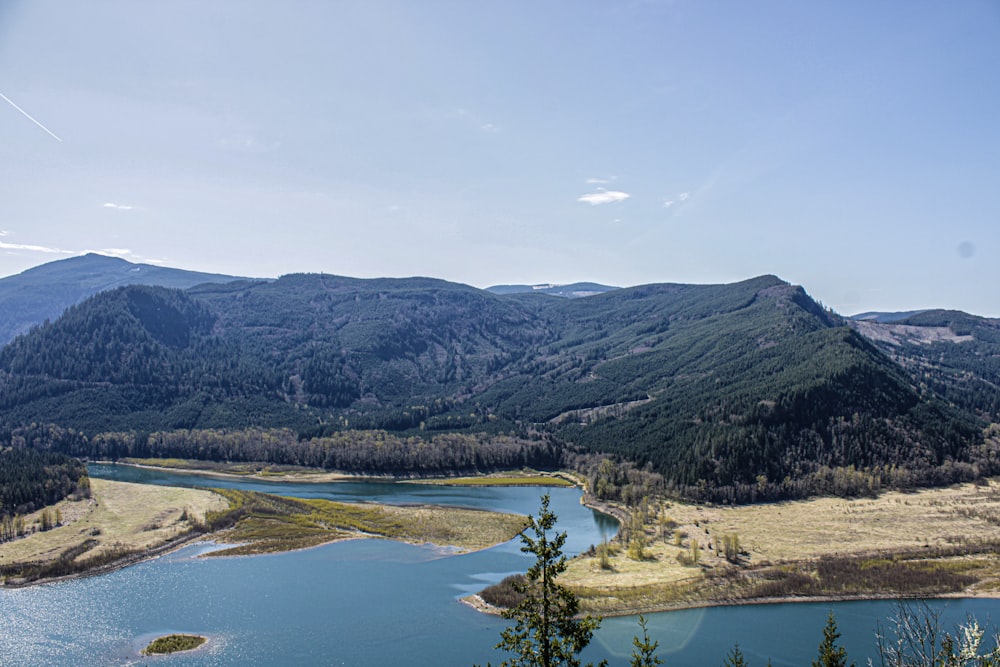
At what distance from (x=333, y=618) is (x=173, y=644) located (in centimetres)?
1660

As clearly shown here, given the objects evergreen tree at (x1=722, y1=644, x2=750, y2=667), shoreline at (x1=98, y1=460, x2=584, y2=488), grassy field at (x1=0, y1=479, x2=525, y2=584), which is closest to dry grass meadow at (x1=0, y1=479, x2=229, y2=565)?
grassy field at (x1=0, y1=479, x2=525, y2=584)

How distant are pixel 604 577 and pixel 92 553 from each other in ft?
244

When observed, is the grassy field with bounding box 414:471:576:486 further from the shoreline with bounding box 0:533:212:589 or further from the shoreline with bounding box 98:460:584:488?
the shoreline with bounding box 0:533:212:589

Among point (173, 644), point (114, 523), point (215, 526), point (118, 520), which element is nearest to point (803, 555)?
point (173, 644)

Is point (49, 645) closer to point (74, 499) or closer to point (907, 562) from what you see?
point (74, 499)

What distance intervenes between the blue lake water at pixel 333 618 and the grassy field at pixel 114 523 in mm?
9431

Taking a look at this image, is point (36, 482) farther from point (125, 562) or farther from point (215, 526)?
point (125, 562)

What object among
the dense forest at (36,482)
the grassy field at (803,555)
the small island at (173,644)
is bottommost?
the small island at (173,644)

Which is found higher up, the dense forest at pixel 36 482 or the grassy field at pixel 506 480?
the dense forest at pixel 36 482

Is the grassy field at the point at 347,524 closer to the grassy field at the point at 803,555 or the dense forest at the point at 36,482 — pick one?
the grassy field at the point at 803,555

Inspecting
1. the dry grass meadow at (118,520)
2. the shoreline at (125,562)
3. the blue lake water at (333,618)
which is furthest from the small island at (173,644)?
the dry grass meadow at (118,520)

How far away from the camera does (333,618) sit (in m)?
79.5

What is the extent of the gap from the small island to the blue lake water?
1.35 meters

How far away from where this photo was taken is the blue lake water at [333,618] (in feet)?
229
